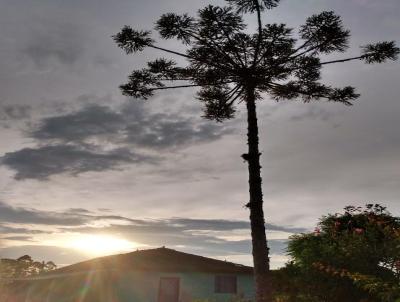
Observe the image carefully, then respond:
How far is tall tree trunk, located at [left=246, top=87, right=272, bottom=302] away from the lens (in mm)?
12441

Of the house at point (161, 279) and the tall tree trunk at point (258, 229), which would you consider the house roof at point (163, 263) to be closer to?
the house at point (161, 279)

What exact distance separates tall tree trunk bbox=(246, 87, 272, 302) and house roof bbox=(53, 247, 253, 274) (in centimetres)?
1163

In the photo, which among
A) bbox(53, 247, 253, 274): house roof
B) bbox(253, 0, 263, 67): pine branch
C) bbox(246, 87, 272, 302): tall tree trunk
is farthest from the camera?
bbox(53, 247, 253, 274): house roof

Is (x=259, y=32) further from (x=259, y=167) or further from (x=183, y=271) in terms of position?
(x=183, y=271)

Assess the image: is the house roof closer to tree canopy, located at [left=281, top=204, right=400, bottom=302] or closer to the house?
the house

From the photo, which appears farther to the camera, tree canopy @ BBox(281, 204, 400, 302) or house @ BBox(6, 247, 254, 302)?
house @ BBox(6, 247, 254, 302)

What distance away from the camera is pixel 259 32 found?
14.2 metres

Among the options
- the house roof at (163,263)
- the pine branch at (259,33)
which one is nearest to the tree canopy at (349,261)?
the pine branch at (259,33)

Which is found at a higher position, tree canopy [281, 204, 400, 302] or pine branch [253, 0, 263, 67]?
pine branch [253, 0, 263, 67]

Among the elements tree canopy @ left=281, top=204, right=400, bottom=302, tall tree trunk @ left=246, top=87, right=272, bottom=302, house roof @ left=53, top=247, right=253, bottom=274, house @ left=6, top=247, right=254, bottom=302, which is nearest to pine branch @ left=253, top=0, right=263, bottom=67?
tall tree trunk @ left=246, top=87, right=272, bottom=302

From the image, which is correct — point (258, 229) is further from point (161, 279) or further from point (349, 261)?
point (161, 279)

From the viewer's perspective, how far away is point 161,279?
937 inches

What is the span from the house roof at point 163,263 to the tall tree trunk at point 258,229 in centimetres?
1163


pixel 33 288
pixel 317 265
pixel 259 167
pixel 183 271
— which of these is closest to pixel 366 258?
pixel 317 265
